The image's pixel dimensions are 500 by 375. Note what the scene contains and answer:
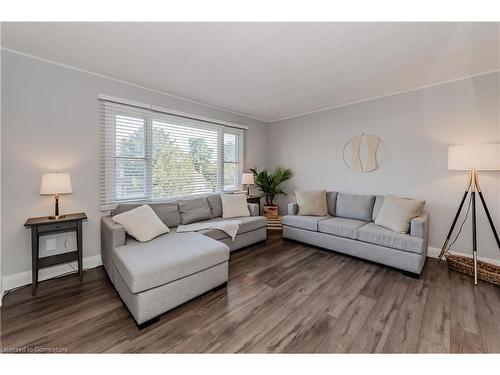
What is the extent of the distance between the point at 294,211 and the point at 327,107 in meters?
2.12

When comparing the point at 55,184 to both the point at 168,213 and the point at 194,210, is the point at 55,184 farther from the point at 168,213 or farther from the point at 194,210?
the point at 194,210

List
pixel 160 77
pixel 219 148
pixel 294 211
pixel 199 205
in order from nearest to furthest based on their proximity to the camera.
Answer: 1. pixel 160 77
2. pixel 199 205
3. pixel 294 211
4. pixel 219 148

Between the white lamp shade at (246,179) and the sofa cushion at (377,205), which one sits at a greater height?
the white lamp shade at (246,179)

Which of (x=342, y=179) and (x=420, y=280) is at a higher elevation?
(x=342, y=179)

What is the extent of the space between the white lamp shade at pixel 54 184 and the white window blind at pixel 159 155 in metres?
0.53

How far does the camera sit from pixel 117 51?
2.15 meters

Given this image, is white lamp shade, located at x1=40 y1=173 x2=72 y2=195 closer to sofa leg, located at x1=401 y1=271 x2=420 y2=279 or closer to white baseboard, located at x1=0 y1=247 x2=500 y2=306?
white baseboard, located at x1=0 y1=247 x2=500 y2=306

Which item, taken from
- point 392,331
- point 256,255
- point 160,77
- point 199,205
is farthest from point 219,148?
point 392,331

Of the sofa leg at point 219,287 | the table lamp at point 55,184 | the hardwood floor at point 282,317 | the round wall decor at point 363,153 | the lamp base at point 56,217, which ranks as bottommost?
the hardwood floor at point 282,317

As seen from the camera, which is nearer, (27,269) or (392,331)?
(392,331)

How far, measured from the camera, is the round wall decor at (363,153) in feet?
11.6

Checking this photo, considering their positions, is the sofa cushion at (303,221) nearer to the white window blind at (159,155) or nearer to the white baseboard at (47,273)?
the white window blind at (159,155)

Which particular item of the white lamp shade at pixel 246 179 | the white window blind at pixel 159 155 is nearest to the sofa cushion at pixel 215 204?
the white window blind at pixel 159 155
